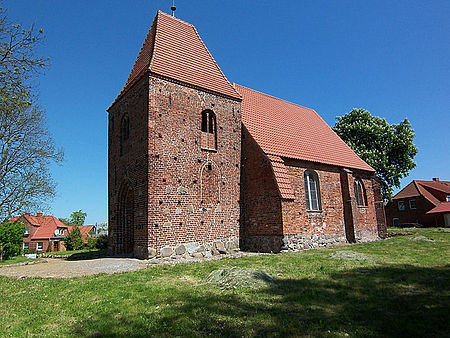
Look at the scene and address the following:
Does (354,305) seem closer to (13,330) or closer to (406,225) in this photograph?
(13,330)

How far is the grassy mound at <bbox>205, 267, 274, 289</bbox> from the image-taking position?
638cm

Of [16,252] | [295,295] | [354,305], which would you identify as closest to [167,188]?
[295,295]

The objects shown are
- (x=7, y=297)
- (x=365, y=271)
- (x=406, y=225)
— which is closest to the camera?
(x=7, y=297)

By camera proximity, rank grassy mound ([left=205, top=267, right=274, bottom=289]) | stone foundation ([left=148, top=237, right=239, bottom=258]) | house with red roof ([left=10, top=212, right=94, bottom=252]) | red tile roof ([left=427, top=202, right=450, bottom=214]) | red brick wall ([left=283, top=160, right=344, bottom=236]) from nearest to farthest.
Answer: grassy mound ([left=205, top=267, right=274, bottom=289])
stone foundation ([left=148, top=237, right=239, bottom=258])
red brick wall ([left=283, top=160, right=344, bottom=236])
red tile roof ([left=427, top=202, right=450, bottom=214])
house with red roof ([left=10, top=212, right=94, bottom=252])

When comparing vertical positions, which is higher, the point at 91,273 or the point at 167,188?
the point at 167,188

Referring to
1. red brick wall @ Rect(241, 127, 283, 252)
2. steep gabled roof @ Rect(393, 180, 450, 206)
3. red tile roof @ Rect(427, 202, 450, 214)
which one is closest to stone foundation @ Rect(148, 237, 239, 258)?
red brick wall @ Rect(241, 127, 283, 252)

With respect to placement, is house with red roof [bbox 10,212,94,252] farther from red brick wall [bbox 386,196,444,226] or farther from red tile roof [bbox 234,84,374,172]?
red brick wall [bbox 386,196,444,226]

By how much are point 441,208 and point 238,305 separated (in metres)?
42.5

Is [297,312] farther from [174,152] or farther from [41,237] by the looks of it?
[41,237]

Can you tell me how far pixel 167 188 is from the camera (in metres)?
11.7

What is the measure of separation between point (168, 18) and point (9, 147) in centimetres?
1300

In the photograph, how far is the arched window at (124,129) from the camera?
45.5 ft

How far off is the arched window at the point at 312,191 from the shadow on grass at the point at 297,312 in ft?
28.9

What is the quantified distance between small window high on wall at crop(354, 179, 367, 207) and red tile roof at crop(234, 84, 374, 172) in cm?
113
